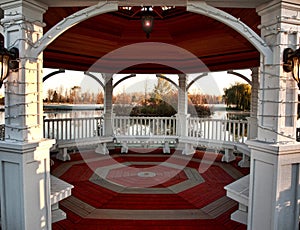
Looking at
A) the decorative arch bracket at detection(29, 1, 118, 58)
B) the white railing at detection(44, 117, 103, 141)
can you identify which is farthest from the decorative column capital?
the white railing at detection(44, 117, 103, 141)

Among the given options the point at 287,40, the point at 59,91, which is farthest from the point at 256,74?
the point at 59,91

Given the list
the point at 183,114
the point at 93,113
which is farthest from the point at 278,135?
the point at 93,113

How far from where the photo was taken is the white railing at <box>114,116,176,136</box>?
6891mm

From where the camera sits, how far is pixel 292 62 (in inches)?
77.7

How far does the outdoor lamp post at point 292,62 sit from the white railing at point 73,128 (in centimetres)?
554

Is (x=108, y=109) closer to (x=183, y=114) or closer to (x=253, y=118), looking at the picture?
(x=183, y=114)

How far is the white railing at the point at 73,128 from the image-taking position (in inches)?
237

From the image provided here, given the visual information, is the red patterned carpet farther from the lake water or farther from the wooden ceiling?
the wooden ceiling

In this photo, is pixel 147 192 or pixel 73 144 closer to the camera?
pixel 147 192

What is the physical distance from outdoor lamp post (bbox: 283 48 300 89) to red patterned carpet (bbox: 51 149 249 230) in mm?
2040

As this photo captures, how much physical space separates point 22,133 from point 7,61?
0.68 meters

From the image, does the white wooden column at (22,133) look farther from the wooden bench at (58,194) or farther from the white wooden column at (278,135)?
the white wooden column at (278,135)

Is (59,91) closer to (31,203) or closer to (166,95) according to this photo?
(166,95)

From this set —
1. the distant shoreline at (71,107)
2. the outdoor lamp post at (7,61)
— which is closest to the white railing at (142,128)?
the distant shoreline at (71,107)
